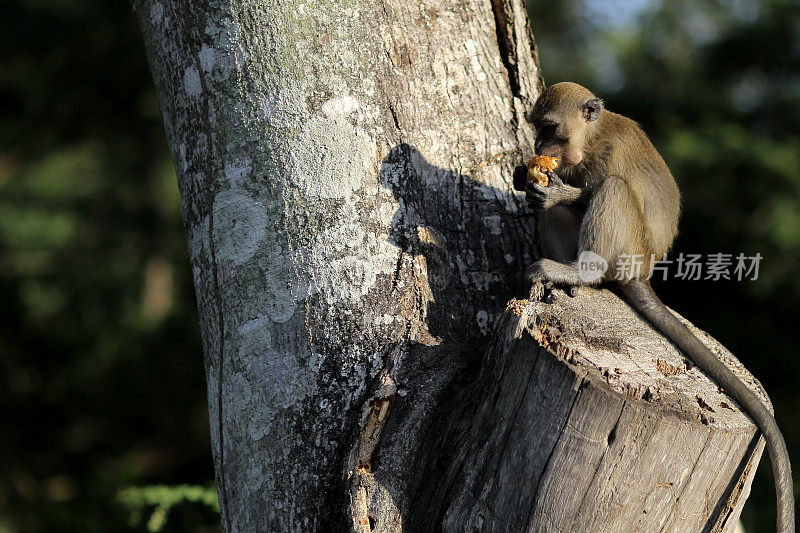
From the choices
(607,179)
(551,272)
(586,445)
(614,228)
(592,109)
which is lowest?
(586,445)

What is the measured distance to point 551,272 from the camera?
277 centimetres

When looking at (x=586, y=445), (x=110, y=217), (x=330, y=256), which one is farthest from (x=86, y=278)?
(x=586, y=445)

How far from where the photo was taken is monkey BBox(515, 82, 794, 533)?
3035 millimetres

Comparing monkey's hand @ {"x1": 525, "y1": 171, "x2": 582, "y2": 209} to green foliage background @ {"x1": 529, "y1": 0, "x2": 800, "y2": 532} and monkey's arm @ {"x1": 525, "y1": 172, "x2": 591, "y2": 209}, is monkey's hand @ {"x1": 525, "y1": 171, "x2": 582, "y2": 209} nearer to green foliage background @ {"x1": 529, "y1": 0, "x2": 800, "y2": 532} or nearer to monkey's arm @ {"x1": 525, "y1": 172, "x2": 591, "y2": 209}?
monkey's arm @ {"x1": 525, "y1": 172, "x2": 591, "y2": 209}

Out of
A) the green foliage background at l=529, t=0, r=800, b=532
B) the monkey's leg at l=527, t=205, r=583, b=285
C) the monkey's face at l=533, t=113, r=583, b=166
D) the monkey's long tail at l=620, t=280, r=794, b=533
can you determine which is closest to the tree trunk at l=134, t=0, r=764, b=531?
the monkey's long tail at l=620, t=280, r=794, b=533

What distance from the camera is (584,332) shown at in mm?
2180

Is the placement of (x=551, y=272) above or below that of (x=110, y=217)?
above

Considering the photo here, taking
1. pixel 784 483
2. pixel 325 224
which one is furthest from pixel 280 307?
pixel 784 483

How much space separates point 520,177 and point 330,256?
0.99 m

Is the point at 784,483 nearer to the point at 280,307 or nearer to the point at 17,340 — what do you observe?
the point at 280,307

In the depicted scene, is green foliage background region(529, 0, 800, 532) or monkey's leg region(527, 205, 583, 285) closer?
monkey's leg region(527, 205, 583, 285)

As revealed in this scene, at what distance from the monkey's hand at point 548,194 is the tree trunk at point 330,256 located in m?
0.24

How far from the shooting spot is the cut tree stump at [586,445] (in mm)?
1955

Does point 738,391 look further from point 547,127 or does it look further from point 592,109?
point 592,109
